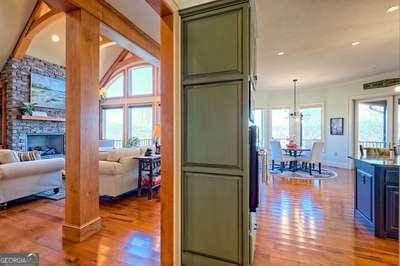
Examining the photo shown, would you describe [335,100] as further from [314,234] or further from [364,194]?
[314,234]

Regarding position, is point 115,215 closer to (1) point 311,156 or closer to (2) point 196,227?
(2) point 196,227

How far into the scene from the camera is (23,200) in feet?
13.4

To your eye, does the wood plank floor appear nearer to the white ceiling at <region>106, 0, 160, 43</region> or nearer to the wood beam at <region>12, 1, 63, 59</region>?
the white ceiling at <region>106, 0, 160, 43</region>

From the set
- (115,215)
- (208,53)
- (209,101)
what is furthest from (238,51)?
(115,215)

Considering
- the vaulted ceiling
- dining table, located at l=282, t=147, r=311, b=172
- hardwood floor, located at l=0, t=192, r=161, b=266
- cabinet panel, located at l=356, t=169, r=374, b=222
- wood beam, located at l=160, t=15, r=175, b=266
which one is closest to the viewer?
wood beam, located at l=160, t=15, r=175, b=266

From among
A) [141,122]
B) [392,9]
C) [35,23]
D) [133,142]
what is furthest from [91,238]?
[141,122]

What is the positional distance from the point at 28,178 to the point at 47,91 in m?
5.02

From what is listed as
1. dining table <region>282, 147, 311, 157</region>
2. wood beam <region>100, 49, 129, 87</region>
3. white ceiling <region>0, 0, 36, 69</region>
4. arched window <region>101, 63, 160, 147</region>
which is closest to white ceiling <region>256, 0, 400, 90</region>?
dining table <region>282, 147, 311, 157</region>

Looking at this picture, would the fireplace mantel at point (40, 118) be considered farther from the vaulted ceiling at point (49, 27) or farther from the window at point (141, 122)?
the window at point (141, 122)

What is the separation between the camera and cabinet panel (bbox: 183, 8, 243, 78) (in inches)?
76.1

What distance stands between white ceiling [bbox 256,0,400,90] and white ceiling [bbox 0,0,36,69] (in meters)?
5.98

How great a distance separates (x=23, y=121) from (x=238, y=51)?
7.83 m

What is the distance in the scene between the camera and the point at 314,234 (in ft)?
9.20

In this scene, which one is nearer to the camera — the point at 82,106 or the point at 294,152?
the point at 82,106
